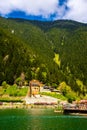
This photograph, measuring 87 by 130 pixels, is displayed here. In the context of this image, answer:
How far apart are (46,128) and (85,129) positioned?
29.3 ft

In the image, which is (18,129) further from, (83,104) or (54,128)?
(83,104)

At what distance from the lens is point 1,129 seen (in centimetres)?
8481

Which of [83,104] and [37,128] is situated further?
[83,104]

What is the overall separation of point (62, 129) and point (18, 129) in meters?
9.84

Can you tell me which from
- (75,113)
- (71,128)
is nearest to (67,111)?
(75,113)

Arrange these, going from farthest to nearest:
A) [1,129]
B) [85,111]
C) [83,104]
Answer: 1. [83,104]
2. [85,111]
3. [1,129]

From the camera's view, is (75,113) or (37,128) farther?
(75,113)

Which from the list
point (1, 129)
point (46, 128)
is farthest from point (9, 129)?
point (46, 128)

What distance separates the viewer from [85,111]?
151 m

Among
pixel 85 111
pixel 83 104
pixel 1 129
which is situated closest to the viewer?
pixel 1 129

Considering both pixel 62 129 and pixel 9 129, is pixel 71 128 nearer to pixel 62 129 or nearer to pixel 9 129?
pixel 62 129

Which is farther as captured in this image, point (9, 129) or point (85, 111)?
point (85, 111)

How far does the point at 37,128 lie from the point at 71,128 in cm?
783

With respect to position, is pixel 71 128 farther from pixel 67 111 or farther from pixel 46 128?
pixel 67 111
